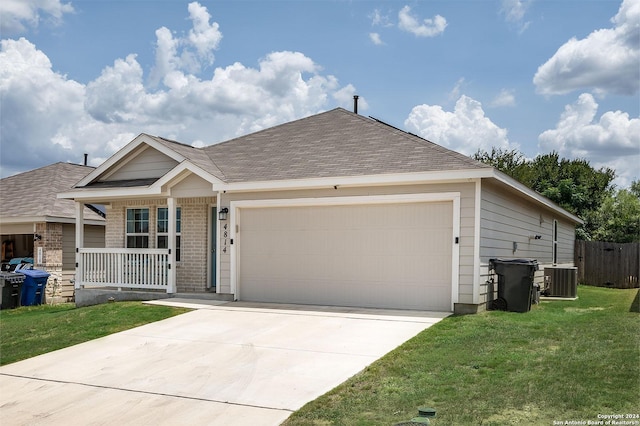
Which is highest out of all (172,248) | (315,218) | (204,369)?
(315,218)

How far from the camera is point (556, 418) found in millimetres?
5469

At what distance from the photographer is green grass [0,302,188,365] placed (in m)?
10.1

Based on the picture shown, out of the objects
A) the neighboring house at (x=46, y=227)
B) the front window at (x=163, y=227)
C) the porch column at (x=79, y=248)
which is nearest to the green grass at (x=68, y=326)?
the porch column at (x=79, y=248)

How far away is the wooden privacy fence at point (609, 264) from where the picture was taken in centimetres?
2320

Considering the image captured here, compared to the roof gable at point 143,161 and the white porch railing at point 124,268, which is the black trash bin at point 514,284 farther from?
the white porch railing at point 124,268

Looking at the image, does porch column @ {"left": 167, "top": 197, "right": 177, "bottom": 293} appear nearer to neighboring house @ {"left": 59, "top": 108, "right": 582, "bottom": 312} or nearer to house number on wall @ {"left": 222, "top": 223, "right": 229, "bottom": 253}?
neighboring house @ {"left": 59, "top": 108, "right": 582, "bottom": 312}

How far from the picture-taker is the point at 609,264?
931 inches

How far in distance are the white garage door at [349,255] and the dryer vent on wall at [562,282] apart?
250 inches

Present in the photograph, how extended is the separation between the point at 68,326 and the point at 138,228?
558 centimetres

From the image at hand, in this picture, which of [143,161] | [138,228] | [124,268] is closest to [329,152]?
[143,161]

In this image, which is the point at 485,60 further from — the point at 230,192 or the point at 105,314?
the point at 105,314

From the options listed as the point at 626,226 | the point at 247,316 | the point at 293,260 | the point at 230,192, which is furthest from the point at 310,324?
the point at 626,226

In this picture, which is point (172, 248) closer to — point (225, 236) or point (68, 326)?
point (225, 236)

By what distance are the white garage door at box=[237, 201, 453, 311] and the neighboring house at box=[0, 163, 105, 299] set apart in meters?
8.75
